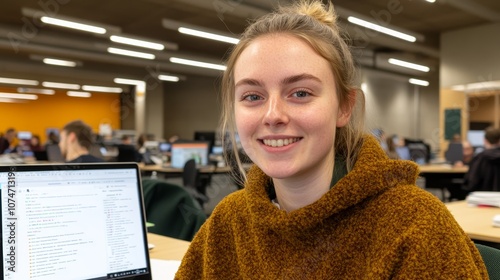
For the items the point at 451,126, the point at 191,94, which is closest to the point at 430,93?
the point at 451,126

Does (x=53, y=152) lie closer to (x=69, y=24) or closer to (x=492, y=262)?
(x=69, y=24)

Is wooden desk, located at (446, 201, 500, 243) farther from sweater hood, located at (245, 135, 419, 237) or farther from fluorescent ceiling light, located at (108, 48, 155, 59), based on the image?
fluorescent ceiling light, located at (108, 48, 155, 59)

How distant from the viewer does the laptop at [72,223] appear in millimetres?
1066

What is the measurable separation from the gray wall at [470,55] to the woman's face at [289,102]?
11.1 m

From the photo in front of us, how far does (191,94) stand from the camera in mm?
18750

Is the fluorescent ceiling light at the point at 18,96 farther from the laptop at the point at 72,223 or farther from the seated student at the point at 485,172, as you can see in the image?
the laptop at the point at 72,223

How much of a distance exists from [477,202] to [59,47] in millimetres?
11166

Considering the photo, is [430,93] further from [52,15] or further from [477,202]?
[477,202]

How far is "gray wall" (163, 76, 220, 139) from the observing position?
61.4 feet

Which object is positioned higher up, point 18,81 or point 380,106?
point 18,81

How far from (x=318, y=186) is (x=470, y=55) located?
11.5 meters

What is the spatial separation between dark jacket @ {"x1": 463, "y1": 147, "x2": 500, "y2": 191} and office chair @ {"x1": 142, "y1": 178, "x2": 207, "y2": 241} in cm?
421

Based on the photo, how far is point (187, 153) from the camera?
7199 mm

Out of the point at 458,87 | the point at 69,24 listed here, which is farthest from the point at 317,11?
the point at 458,87
